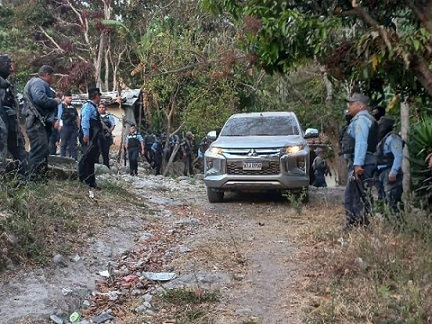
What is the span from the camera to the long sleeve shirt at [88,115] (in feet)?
30.9

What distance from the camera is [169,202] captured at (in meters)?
10.4

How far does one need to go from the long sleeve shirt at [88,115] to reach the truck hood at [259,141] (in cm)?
213

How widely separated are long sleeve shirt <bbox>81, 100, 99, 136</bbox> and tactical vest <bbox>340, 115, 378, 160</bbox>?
4.07 metres

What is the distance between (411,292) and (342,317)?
0.57 m

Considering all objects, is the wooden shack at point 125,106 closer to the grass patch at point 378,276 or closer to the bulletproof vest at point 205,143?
the bulletproof vest at point 205,143

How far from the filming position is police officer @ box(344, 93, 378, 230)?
6.94m

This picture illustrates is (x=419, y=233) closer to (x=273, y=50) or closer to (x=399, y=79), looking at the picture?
(x=399, y=79)

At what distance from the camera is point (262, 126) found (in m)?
11.1

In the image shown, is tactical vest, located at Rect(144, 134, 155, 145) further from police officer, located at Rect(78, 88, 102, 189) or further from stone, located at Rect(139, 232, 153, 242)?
stone, located at Rect(139, 232, 153, 242)

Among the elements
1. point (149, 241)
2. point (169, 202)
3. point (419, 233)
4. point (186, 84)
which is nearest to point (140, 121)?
point (186, 84)

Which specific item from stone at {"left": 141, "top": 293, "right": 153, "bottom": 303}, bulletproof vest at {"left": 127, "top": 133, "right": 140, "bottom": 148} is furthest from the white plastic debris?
bulletproof vest at {"left": 127, "top": 133, "right": 140, "bottom": 148}

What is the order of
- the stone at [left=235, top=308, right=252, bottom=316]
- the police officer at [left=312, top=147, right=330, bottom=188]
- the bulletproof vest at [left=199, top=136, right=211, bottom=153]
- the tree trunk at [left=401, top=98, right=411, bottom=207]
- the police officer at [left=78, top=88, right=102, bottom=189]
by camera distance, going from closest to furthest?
the stone at [left=235, top=308, right=252, bottom=316], the tree trunk at [left=401, top=98, right=411, bottom=207], the police officer at [left=78, top=88, right=102, bottom=189], the bulletproof vest at [left=199, top=136, right=211, bottom=153], the police officer at [left=312, top=147, right=330, bottom=188]

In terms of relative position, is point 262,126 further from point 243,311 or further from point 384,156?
point 243,311

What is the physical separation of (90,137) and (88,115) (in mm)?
354
